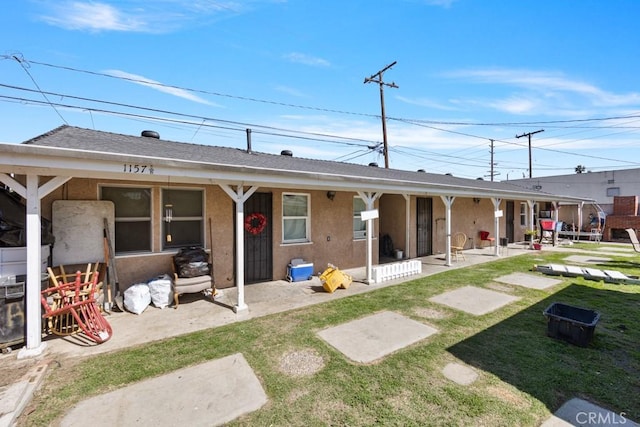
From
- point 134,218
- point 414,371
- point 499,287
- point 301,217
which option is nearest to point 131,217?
point 134,218

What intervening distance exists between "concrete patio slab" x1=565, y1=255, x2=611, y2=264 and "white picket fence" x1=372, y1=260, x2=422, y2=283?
7038mm

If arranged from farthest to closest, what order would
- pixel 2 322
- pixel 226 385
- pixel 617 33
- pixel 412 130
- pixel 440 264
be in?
pixel 412 130, pixel 617 33, pixel 440 264, pixel 2 322, pixel 226 385

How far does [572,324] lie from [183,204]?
23.6 feet

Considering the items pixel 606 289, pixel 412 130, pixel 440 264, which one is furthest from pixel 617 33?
pixel 440 264

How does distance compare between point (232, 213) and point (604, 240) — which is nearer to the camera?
point (232, 213)

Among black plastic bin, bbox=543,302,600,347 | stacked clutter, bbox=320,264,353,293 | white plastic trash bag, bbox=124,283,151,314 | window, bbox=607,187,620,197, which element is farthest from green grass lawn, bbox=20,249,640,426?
window, bbox=607,187,620,197

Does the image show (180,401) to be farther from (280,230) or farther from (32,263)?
(280,230)

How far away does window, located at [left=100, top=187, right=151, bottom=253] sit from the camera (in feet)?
18.4

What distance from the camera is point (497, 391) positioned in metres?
2.88

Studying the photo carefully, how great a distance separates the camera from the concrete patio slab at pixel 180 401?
8.30 feet

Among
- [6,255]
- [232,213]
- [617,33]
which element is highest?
[617,33]

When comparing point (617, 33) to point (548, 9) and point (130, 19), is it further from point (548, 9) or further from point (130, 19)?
point (130, 19)

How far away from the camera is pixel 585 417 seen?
2516 mm

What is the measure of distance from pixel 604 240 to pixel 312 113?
20.1m
